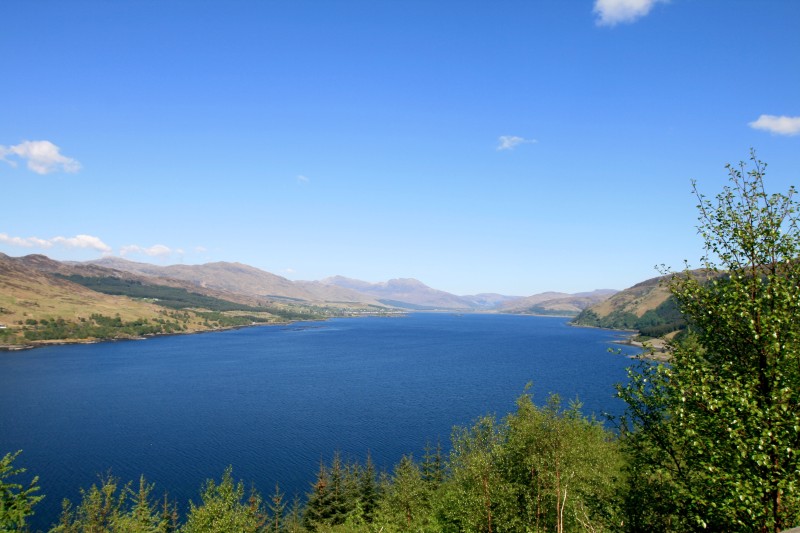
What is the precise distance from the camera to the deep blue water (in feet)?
270

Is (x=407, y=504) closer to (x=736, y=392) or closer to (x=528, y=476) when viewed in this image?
(x=528, y=476)

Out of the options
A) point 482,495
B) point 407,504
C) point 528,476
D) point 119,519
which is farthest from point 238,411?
point 482,495

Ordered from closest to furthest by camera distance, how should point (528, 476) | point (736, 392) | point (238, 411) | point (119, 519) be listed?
point (736, 392)
point (528, 476)
point (119, 519)
point (238, 411)

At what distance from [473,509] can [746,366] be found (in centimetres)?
2517

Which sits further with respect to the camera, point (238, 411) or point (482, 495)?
point (238, 411)

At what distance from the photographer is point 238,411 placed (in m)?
121

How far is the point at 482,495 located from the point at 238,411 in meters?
104

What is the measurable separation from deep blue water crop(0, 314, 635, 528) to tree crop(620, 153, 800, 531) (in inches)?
2782

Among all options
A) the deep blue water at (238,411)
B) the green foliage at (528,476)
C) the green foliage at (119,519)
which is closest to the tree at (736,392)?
the green foliage at (528,476)

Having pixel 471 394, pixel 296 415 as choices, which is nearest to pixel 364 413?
pixel 296 415

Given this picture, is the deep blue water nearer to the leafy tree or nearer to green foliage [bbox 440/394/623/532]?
the leafy tree

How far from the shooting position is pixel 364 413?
117m

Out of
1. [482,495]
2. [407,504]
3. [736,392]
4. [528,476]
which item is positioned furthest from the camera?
[407,504]

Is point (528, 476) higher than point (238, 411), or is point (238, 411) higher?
point (528, 476)
